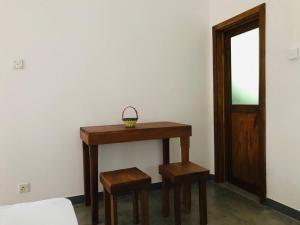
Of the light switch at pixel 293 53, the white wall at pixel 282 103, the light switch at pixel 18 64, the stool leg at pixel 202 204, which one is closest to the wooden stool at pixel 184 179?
the stool leg at pixel 202 204

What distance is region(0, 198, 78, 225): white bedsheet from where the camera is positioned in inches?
46.3

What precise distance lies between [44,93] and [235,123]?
2186 millimetres

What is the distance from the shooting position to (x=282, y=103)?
243 centimetres

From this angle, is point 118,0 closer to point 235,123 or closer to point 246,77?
point 246,77

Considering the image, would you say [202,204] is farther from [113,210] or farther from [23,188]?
[23,188]

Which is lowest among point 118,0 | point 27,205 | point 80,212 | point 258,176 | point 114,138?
point 80,212

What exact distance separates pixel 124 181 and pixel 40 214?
88 centimetres

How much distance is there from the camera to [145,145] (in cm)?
309

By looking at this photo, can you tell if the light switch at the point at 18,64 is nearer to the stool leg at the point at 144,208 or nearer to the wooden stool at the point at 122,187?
the wooden stool at the point at 122,187

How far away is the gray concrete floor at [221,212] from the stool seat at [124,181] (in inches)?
19.5

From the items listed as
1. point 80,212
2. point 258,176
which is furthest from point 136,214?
point 258,176

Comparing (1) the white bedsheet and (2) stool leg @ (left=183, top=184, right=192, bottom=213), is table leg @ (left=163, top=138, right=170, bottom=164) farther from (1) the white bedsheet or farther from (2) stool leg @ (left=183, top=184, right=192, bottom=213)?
(1) the white bedsheet

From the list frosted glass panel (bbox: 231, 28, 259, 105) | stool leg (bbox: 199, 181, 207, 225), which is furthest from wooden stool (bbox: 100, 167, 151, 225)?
frosted glass panel (bbox: 231, 28, 259, 105)

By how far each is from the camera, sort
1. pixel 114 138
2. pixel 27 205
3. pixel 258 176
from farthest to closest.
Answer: pixel 258 176 < pixel 114 138 < pixel 27 205
